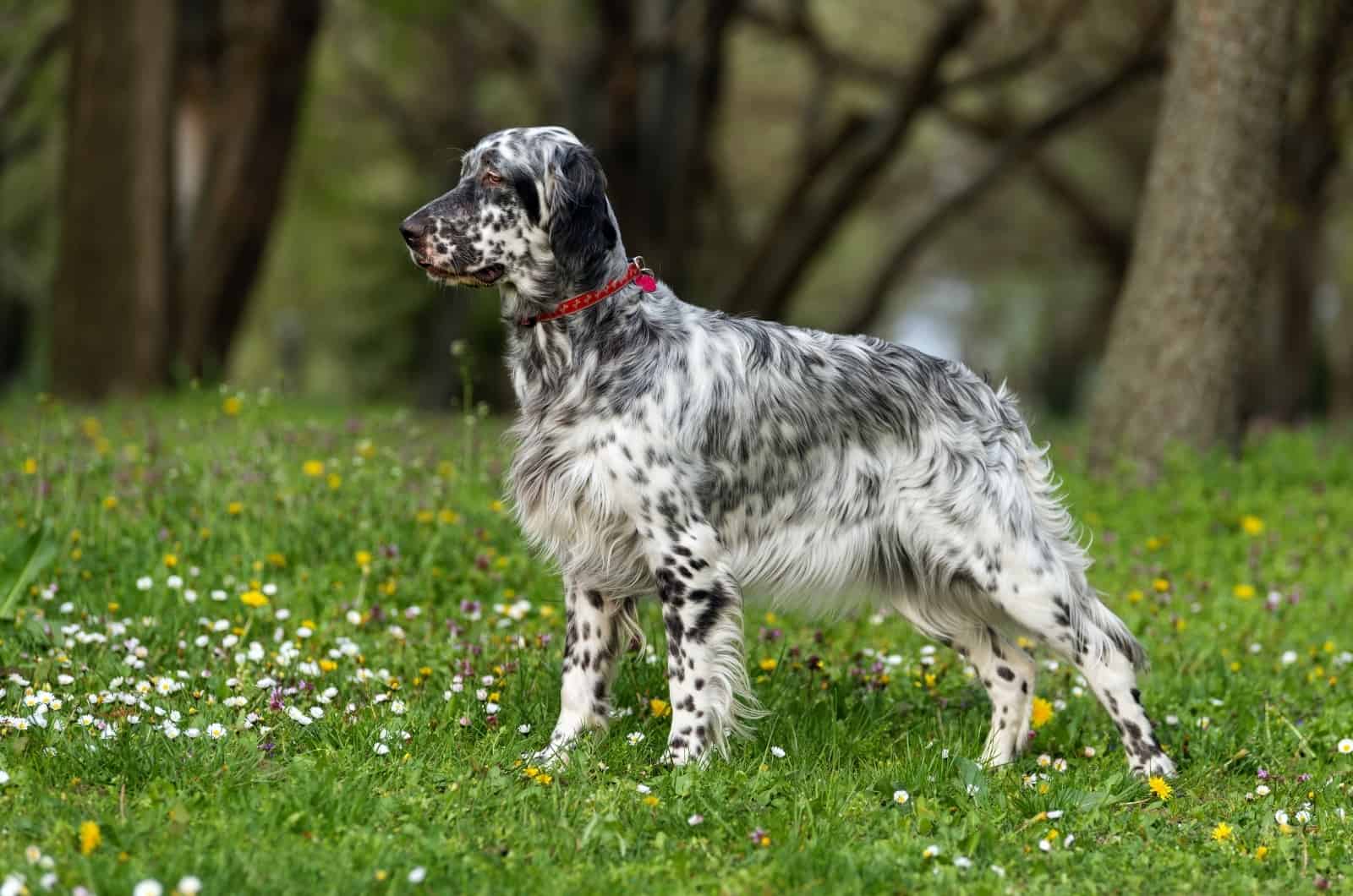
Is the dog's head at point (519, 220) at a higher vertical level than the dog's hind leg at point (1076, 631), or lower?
higher

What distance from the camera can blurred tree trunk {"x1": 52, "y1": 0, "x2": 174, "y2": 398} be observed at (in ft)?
39.7

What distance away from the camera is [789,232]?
17.8 m

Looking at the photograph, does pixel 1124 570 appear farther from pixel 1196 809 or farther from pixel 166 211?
pixel 166 211

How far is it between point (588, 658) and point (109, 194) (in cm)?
875

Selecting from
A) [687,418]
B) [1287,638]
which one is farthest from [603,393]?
[1287,638]

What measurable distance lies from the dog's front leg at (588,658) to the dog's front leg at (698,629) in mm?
314

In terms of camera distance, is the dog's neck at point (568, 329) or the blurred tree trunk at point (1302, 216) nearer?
the dog's neck at point (568, 329)

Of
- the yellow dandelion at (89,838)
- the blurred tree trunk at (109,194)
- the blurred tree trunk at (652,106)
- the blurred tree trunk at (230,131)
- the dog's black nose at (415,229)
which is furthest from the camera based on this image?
the blurred tree trunk at (652,106)

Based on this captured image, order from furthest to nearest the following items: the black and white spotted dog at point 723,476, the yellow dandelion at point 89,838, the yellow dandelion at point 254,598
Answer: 1. the yellow dandelion at point 254,598
2. the black and white spotted dog at point 723,476
3. the yellow dandelion at point 89,838

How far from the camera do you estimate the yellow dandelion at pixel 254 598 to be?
594 centimetres

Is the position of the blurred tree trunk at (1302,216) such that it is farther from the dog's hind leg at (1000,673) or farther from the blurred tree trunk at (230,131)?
the dog's hind leg at (1000,673)

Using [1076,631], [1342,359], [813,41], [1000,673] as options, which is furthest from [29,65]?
[1342,359]

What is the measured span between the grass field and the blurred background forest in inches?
39.9

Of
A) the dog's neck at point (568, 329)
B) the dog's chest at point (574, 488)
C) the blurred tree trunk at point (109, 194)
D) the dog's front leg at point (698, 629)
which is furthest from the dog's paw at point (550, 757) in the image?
the blurred tree trunk at point (109, 194)
